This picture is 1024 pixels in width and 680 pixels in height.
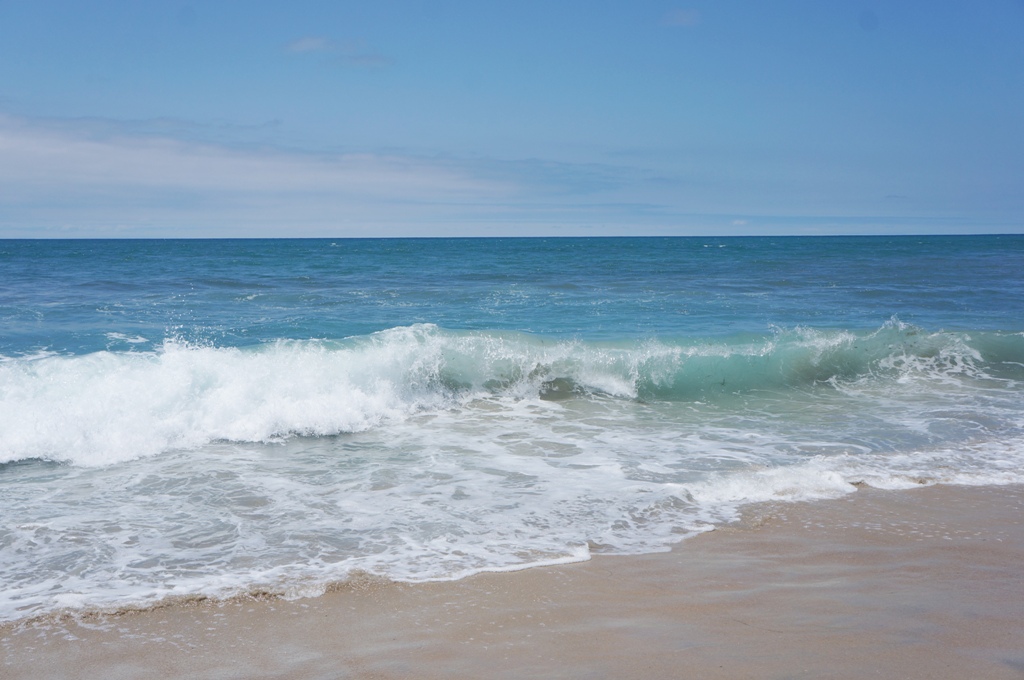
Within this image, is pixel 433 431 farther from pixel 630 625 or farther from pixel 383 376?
pixel 630 625

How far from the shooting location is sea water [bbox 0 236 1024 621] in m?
5.08

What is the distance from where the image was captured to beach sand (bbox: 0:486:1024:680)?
3.48 meters

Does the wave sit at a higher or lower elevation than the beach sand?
higher

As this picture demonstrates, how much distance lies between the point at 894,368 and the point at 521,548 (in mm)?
8972

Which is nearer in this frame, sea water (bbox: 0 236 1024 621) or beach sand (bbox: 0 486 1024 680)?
beach sand (bbox: 0 486 1024 680)

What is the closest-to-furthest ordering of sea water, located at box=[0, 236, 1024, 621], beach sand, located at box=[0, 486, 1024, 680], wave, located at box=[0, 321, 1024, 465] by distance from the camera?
beach sand, located at box=[0, 486, 1024, 680] < sea water, located at box=[0, 236, 1024, 621] < wave, located at box=[0, 321, 1024, 465]

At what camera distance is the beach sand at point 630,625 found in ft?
11.4

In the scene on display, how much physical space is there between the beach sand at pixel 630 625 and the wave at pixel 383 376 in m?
4.10

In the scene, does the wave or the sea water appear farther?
the wave

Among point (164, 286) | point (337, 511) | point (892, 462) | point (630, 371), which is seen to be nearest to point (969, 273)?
point (630, 371)

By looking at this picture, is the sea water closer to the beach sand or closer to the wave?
the wave

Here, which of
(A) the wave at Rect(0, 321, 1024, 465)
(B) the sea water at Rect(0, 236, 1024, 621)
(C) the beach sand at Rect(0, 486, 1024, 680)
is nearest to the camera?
(C) the beach sand at Rect(0, 486, 1024, 680)

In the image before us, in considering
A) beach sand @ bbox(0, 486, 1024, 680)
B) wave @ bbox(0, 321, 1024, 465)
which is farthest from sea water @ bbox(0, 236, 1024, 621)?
beach sand @ bbox(0, 486, 1024, 680)

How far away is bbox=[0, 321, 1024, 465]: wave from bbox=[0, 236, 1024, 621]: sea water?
1.6 inches
